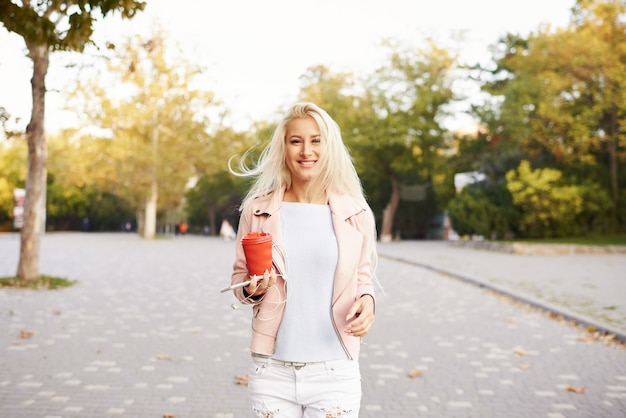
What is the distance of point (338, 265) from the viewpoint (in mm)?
2574

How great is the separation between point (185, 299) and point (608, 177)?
88.0 feet

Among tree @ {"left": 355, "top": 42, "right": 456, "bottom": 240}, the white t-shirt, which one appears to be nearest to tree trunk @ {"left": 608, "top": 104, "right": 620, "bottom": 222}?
tree @ {"left": 355, "top": 42, "right": 456, "bottom": 240}

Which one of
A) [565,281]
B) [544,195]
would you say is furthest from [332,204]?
[544,195]

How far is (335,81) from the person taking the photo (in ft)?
161

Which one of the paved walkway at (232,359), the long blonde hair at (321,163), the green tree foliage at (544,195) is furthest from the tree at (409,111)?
the long blonde hair at (321,163)

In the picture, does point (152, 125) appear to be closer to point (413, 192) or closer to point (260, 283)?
point (413, 192)

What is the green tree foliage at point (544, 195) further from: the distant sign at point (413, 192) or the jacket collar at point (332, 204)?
the jacket collar at point (332, 204)

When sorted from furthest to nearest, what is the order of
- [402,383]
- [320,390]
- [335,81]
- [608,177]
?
1. [335,81]
2. [608,177]
3. [402,383]
4. [320,390]

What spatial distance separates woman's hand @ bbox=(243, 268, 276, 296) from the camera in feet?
7.80

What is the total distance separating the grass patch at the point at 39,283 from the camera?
12.9m

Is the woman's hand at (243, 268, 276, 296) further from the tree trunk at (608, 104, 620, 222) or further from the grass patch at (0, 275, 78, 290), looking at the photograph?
the tree trunk at (608, 104, 620, 222)

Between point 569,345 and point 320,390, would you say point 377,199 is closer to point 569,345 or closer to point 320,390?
point 569,345

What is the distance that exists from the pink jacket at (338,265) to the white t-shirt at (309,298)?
27 millimetres

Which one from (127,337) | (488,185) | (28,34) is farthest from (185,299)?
(488,185)
